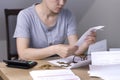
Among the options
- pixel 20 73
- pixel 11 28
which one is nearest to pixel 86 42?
pixel 20 73

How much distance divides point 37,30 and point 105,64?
717 millimetres

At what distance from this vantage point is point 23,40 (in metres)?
1.65

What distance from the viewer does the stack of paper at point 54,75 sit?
1108 millimetres

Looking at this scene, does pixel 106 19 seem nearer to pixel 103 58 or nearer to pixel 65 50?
pixel 65 50

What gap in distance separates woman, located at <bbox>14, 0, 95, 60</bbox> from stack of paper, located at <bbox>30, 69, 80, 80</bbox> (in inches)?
13.5

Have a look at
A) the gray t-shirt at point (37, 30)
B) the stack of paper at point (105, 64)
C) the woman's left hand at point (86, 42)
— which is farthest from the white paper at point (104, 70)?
the gray t-shirt at point (37, 30)

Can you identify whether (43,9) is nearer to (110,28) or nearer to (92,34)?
(92,34)

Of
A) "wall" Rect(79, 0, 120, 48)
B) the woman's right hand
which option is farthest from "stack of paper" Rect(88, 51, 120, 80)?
"wall" Rect(79, 0, 120, 48)

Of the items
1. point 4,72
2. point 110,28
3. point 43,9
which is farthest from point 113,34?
point 4,72

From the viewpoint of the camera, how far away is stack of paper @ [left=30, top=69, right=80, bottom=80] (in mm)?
1108

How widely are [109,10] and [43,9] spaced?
0.91 meters

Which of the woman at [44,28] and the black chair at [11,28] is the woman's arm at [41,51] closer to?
the woman at [44,28]

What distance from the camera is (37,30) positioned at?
5.81 ft

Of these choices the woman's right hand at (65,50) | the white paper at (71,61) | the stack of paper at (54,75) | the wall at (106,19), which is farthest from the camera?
the wall at (106,19)
